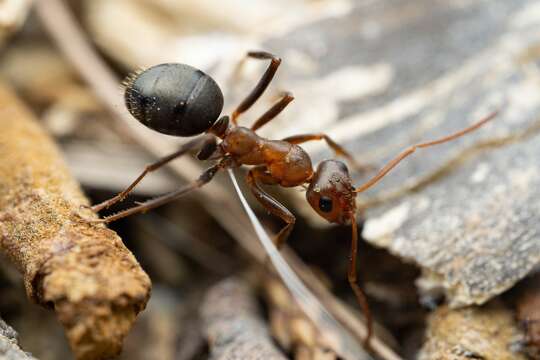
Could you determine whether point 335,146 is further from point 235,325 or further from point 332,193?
point 235,325

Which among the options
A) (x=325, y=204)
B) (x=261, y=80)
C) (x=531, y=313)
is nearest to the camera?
(x=531, y=313)

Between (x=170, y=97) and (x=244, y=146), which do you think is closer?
(x=170, y=97)

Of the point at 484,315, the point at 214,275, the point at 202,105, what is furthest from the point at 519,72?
the point at 214,275

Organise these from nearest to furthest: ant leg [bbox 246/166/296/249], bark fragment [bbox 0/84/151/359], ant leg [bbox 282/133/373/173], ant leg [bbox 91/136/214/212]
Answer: bark fragment [bbox 0/84/151/359], ant leg [bbox 91/136/214/212], ant leg [bbox 246/166/296/249], ant leg [bbox 282/133/373/173]

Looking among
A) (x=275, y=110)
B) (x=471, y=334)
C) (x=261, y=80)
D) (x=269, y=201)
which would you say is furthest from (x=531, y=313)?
(x=261, y=80)

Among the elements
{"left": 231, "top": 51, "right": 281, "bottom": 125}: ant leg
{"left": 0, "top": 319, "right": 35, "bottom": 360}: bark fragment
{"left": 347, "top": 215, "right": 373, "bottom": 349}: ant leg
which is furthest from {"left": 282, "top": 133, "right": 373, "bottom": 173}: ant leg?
{"left": 0, "top": 319, "right": 35, "bottom": 360}: bark fragment

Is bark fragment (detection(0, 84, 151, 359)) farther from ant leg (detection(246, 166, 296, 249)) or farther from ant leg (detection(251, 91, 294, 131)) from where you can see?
ant leg (detection(251, 91, 294, 131))

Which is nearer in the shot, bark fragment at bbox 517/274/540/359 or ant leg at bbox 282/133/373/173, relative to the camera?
bark fragment at bbox 517/274/540/359
